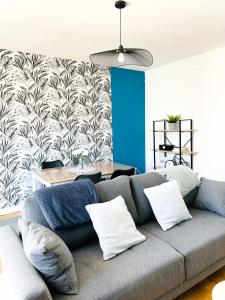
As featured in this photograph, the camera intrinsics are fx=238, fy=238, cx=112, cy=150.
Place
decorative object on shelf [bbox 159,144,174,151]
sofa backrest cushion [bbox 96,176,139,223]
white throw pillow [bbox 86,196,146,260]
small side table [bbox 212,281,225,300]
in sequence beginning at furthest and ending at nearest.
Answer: decorative object on shelf [bbox 159,144,174,151], sofa backrest cushion [bbox 96,176,139,223], white throw pillow [bbox 86,196,146,260], small side table [bbox 212,281,225,300]

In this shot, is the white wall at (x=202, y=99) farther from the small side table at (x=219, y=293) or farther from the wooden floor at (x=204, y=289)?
the small side table at (x=219, y=293)

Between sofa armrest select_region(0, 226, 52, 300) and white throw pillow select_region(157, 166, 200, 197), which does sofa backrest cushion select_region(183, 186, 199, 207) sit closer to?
white throw pillow select_region(157, 166, 200, 197)

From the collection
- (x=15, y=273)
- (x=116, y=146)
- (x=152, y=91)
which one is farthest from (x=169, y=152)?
(x=15, y=273)

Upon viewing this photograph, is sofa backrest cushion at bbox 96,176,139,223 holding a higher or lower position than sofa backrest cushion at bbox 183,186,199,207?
higher

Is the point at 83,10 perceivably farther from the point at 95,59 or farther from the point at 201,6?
the point at 201,6

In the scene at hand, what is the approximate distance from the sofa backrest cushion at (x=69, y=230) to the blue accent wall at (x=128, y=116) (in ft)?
9.39

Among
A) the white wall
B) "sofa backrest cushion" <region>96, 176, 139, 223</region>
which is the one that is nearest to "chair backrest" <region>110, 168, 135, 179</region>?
"sofa backrest cushion" <region>96, 176, 139, 223</region>

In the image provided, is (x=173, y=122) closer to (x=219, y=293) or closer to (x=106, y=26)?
(x=106, y=26)

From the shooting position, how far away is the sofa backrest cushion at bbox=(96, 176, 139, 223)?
2.10 metres

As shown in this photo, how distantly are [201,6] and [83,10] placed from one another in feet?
3.89

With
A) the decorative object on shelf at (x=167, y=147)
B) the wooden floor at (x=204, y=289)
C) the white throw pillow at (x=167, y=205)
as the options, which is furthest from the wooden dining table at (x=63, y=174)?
the wooden floor at (x=204, y=289)

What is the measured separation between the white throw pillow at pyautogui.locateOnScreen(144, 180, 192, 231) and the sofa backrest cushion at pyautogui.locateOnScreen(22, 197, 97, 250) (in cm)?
62

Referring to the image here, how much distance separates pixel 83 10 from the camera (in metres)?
2.39

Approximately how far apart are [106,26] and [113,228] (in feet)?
7.38
